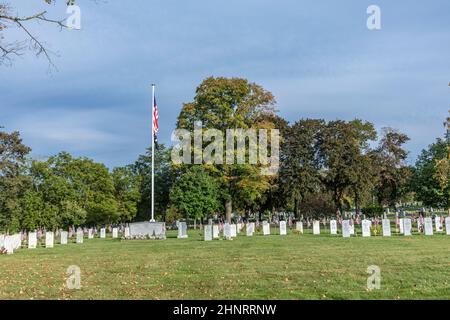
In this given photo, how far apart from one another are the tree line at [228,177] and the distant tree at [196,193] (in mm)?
93

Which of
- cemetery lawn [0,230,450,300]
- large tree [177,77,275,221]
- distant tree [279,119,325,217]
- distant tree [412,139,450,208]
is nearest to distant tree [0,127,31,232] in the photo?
large tree [177,77,275,221]

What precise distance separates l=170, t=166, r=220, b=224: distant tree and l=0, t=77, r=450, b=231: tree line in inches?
3.7

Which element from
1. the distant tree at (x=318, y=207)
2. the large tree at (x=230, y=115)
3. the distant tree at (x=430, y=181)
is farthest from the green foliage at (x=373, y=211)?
the large tree at (x=230, y=115)

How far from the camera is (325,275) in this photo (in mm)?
11477

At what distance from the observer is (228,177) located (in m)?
43.2

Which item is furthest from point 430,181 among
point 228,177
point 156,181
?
point 156,181

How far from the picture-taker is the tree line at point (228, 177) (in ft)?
142

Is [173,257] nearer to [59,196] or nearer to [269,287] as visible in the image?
[269,287]

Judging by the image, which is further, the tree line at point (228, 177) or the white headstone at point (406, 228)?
the tree line at point (228, 177)

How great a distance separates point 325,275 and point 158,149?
55.9 meters

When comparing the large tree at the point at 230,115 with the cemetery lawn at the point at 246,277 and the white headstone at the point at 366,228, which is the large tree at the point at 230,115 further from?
the cemetery lawn at the point at 246,277

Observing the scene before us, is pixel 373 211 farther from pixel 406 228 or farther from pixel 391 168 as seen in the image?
pixel 406 228

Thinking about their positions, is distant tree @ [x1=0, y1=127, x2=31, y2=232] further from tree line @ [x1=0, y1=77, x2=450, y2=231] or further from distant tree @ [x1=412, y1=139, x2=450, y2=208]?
distant tree @ [x1=412, y1=139, x2=450, y2=208]

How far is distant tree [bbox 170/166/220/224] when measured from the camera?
42156 millimetres
